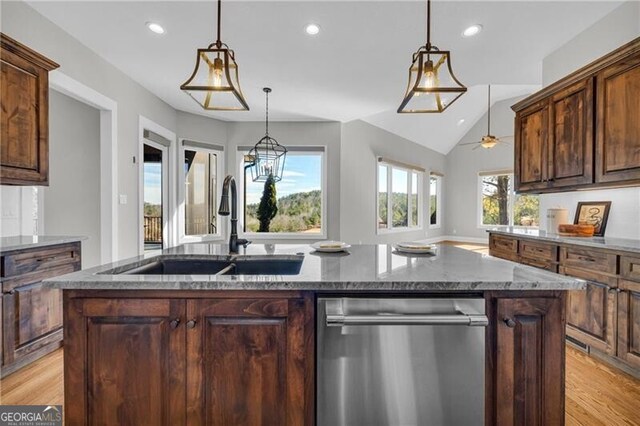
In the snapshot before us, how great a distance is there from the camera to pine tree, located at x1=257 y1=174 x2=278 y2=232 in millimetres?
5816

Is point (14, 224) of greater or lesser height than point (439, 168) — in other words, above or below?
below

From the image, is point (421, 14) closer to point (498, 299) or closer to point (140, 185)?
point (498, 299)

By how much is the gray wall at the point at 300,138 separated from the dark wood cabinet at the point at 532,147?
2.92 meters

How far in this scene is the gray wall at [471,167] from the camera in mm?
8461

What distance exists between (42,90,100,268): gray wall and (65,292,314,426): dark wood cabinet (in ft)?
10.2

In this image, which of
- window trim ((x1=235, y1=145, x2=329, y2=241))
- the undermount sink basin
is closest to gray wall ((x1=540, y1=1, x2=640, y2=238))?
the undermount sink basin

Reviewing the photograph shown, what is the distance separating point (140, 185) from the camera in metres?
4.02

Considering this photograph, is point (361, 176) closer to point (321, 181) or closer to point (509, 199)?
point (321, 181)

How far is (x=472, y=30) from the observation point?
9.27 ft

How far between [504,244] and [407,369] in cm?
278

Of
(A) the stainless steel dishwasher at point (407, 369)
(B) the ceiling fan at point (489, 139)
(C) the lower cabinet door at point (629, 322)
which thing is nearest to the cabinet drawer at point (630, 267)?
(C) the lower cabinet door at point (629, 322)

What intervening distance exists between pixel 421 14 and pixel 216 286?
267 cm

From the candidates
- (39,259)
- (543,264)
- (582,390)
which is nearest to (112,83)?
(39,259)

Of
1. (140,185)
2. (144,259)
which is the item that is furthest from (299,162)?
(144,259)
